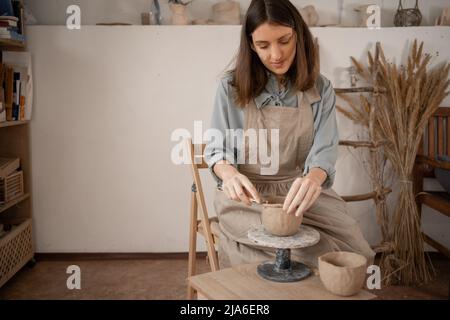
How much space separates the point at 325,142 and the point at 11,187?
6.37ft

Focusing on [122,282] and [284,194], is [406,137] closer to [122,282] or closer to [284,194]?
[284,194]

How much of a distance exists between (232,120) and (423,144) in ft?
5.60

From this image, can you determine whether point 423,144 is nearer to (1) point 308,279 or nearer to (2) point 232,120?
Answer: (2) point 232,120

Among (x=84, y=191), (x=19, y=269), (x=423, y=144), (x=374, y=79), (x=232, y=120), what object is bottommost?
(x=19, y=269)

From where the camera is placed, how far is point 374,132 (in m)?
2.57

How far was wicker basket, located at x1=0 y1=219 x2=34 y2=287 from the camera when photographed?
7.72ft

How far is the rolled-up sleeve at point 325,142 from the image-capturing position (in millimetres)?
1380

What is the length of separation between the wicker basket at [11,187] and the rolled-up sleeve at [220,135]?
150 cm

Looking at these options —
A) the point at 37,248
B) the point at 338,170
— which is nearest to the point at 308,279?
the point at 338,170

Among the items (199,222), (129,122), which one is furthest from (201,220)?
(129,122)

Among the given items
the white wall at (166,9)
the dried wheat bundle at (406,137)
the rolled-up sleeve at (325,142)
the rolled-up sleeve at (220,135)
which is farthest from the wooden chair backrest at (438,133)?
the rolled-up sleeve at (220,135)
